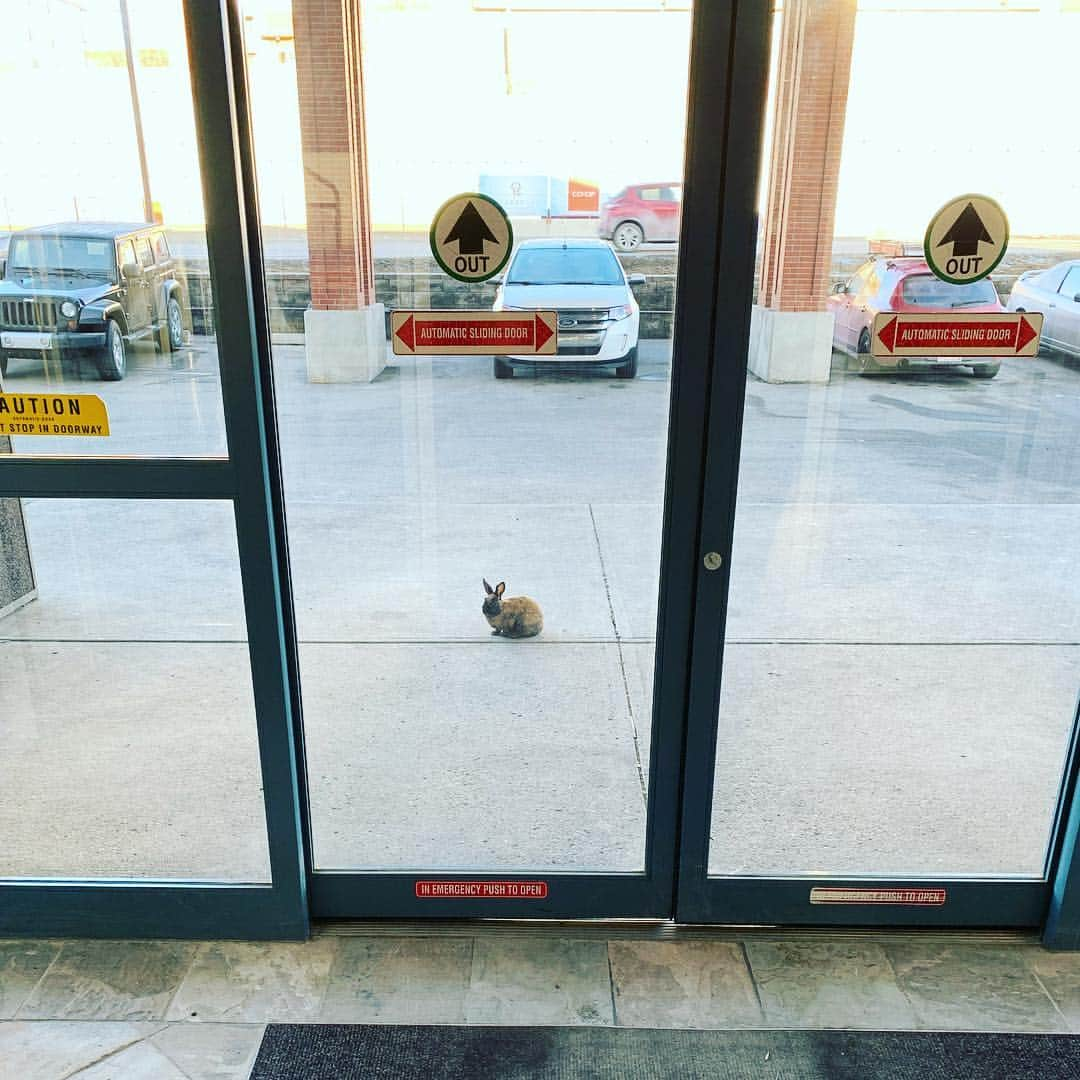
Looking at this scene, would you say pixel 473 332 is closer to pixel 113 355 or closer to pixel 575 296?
pixel 575 296

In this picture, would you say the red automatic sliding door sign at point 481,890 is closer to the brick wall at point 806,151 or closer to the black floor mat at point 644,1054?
the black floor mat at point 644,1054

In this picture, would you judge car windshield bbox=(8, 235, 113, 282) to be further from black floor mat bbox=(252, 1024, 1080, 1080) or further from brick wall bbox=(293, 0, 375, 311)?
black floor mat bbox=(252, 1024, 1080, 1080)

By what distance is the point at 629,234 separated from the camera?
2.13 metres

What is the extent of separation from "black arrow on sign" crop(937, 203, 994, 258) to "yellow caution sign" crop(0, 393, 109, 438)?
1984 mm

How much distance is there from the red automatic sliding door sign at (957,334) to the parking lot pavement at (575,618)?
0.07 m

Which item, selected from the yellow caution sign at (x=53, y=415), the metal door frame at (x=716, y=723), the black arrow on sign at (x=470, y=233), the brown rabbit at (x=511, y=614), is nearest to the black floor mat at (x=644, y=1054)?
the metal door frame at (x=716, y=723)

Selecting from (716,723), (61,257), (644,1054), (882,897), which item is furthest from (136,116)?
(882,897)

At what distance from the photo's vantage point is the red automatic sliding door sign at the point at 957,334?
7.09 ft

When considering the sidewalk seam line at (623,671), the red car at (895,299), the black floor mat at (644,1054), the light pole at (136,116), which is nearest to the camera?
the light pole at (136,116)

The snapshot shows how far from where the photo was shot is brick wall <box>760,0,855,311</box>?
6.62ft

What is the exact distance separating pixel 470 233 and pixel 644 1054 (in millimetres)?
1994

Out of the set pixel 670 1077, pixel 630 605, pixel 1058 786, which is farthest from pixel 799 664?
pixel 670 1077

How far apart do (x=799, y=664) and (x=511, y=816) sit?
964 millimetres

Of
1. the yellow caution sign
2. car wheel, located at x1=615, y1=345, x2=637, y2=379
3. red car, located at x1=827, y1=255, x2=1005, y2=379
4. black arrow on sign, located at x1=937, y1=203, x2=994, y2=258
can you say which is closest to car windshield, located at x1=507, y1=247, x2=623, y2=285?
car wheel, located at x1=615, y1=345, x2=637, y2=379
